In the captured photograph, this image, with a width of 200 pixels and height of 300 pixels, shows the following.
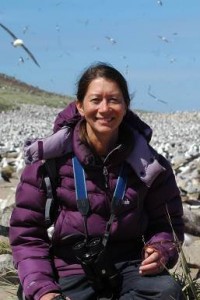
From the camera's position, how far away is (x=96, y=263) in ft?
11.7

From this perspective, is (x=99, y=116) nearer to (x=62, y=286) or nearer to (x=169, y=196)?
(x=169, y=196)

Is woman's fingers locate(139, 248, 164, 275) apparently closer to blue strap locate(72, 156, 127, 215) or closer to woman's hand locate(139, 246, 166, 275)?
woman's hand locate(139, 246, 166, 275)

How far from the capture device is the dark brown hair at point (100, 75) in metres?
3.72

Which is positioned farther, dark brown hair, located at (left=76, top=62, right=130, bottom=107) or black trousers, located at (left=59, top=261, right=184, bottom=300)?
dark brown hair, located at (left=76, top=62, right=130, bottom=107)

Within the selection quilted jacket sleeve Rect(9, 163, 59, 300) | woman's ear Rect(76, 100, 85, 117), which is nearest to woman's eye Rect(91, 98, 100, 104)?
woman's ear Rect(76, 100, 85, 117)

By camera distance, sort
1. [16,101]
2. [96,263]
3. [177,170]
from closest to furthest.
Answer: [96,263] < [177,170] < [16,101]

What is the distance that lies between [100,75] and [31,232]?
2.76 feet

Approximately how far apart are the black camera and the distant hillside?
88.7ft

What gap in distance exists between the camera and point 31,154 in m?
3.66

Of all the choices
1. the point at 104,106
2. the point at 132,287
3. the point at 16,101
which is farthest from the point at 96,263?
the point at 16,101

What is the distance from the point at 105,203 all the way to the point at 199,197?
368 centimetres

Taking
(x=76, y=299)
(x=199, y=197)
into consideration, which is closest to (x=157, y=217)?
(x=76, y=299)

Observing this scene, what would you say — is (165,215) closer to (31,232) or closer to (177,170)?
(31,232)

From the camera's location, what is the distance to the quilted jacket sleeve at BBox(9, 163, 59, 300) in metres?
3.62
